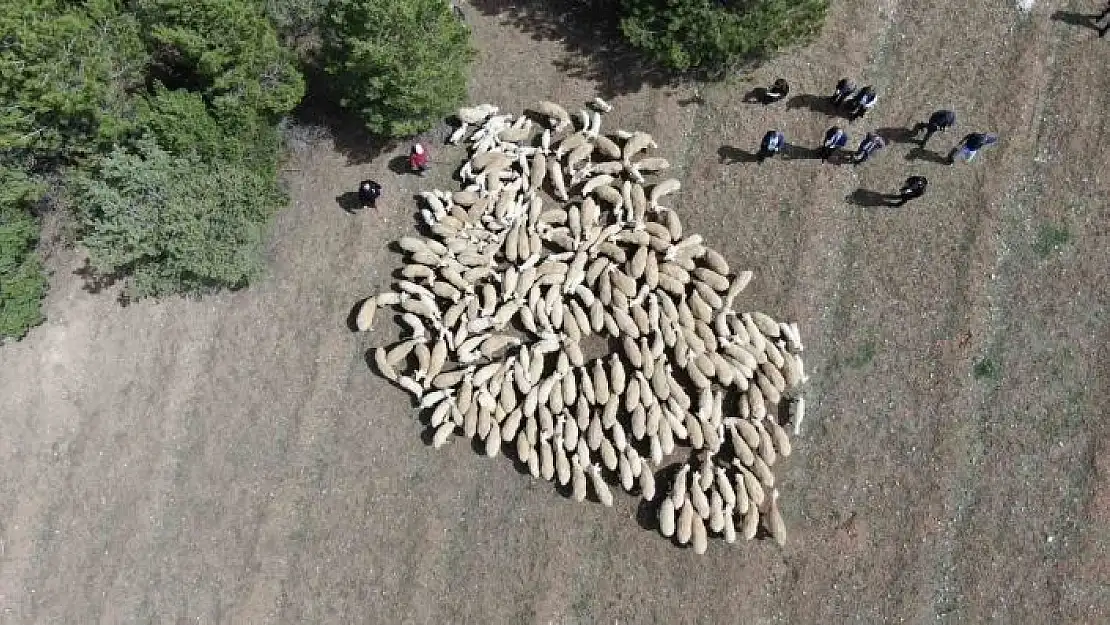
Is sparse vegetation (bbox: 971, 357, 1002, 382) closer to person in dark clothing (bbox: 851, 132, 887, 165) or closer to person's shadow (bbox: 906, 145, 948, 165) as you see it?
person's shadow (bbox: 906, 145, 948, 165)

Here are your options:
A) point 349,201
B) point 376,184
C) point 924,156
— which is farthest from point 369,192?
point 924,156

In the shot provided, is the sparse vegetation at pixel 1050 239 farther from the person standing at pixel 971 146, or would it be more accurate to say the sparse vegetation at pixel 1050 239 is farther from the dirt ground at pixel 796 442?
the person standing at pixel 971 146

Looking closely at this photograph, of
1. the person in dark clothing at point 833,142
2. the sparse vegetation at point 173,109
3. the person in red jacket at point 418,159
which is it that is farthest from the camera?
the person in red jacket at point 418,159

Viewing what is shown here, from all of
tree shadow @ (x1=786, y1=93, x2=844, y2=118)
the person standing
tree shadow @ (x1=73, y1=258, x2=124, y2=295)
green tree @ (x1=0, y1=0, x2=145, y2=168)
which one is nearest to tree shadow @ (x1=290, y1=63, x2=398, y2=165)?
green tree @ (x1=0, y1=0, x2=145, y2=168)

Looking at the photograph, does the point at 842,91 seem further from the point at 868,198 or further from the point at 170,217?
the point at 170,217

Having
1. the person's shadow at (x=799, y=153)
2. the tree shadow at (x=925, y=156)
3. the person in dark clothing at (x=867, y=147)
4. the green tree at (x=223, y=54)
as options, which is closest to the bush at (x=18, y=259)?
the green tree at (x=223, y=54)

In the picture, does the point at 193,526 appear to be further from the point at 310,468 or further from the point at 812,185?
the point at 812,185

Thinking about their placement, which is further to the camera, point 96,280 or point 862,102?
point 96,280
